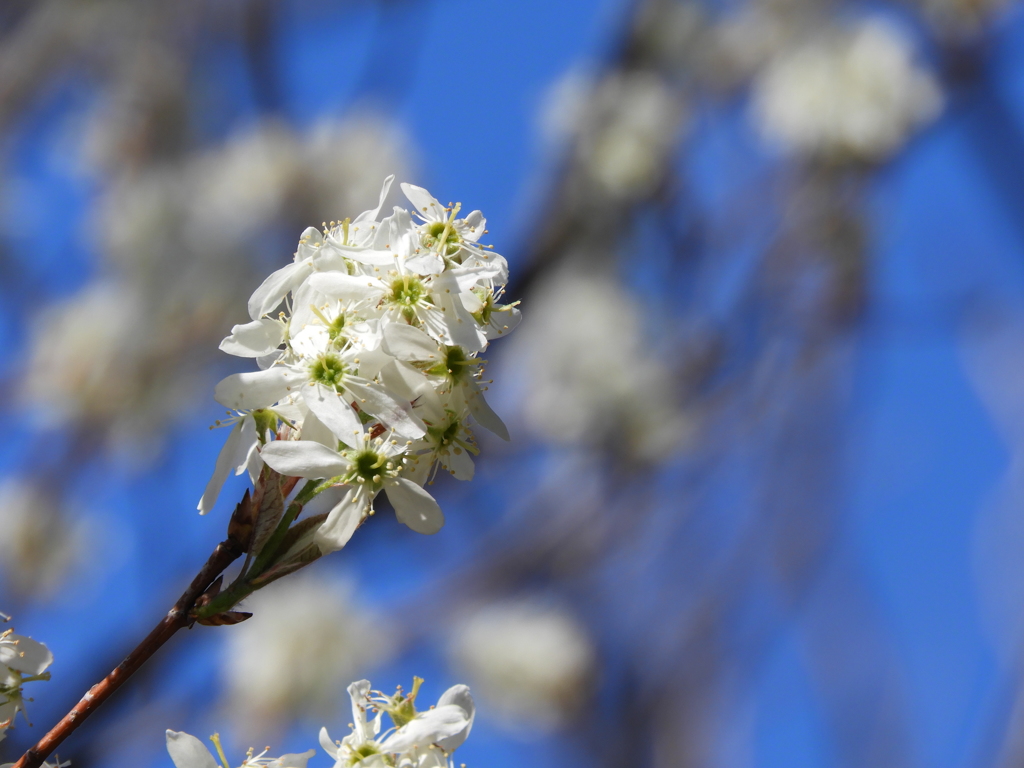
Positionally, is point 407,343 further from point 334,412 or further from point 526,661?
point 526,661

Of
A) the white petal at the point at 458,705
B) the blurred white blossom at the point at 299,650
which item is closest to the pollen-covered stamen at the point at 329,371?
the white petal at the point at 458,705

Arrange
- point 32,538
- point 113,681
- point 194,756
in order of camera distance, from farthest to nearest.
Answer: point 32,538, point 194,756, point 113,681

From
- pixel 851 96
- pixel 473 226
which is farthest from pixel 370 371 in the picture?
pixel 851 96

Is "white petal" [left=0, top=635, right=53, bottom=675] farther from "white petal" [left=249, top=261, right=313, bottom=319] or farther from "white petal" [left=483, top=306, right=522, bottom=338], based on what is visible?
"white petal" [left=483, top=306, right=522, bottom=338]

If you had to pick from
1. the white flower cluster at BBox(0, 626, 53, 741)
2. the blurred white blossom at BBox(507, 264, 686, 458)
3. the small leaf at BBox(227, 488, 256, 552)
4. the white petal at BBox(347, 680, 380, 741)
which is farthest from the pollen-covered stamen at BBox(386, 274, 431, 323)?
the blurred white blossom at BBox(507, 264, 686, 458)

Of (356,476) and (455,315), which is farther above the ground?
(455,315)

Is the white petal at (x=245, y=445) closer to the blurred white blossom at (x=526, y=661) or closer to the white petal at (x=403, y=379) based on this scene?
the white petal at (x=403, y=379)
